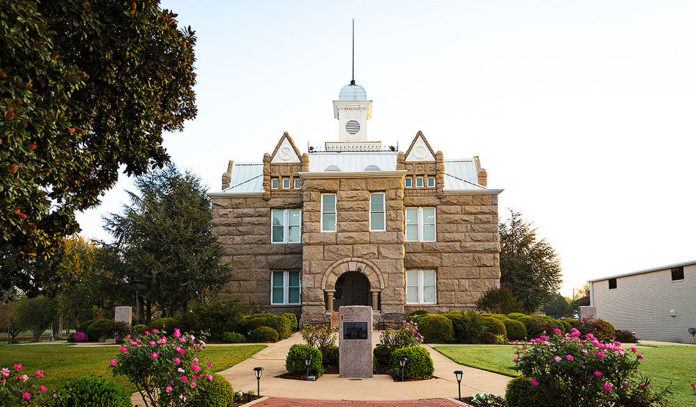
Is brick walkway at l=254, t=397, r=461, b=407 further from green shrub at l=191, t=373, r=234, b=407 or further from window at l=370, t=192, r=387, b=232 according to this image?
window at l=370, t=192, r=387, b=232

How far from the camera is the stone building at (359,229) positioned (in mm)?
27234

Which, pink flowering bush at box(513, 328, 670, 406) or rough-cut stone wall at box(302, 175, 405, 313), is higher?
rough-cut stone wall at box(302, 175, 405, 313)

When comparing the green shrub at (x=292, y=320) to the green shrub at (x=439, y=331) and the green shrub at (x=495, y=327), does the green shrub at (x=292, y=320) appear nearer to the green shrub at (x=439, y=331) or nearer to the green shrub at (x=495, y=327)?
the green shrub at (x=439, y=331)

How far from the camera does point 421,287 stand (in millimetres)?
29516

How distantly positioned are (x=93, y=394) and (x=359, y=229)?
776 inches

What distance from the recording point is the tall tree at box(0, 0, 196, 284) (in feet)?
28.7

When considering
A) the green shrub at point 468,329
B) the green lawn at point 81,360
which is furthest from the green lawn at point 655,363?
the green lawn at point 81,360

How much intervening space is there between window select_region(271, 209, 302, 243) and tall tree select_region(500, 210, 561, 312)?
60.7 ft

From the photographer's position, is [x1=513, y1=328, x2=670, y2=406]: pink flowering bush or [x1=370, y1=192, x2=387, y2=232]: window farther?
[x1=370, y1=192, x2=387, y2=232]: window

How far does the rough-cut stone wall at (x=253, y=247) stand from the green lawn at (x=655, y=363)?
41.4 ft

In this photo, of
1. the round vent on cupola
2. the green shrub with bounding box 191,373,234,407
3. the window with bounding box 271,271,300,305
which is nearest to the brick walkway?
the green shrub with bounding box 191,373,234,407

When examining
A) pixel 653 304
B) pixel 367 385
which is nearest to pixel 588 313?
pixel 653 304

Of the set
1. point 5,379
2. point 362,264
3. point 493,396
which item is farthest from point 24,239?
point 362,264

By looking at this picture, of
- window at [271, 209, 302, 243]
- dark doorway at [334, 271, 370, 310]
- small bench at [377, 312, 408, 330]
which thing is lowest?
small bench at [377, 312, 408, 330]
